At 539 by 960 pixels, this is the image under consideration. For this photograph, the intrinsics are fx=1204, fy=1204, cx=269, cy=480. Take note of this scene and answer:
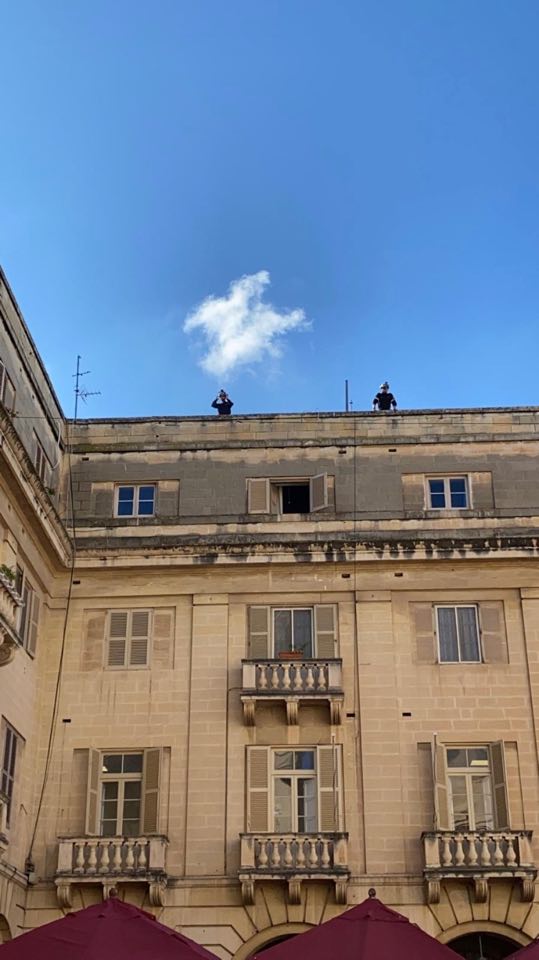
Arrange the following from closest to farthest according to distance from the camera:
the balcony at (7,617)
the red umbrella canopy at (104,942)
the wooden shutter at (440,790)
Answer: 1. the red umbrella canopy at (104,942)
2. the balcony at (7,617)
3. the wooden shutter at (440,790)

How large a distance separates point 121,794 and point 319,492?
28.7ft

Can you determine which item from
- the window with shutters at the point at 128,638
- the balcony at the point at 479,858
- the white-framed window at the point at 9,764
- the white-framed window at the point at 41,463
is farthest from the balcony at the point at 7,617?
the balcony at the point at 479,858

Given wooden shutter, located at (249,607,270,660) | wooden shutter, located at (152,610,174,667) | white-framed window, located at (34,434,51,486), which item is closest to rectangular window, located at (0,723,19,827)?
wooden shutter, located at (152,610,174,667)

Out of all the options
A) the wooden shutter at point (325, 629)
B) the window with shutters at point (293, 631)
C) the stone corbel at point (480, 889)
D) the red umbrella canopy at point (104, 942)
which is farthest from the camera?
the window with shutters at point (293, 631)

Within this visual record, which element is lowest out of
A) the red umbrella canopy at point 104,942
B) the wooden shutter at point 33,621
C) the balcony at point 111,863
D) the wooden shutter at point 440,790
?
the red umbrella canopy at point 104,942

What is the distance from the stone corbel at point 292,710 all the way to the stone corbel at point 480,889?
205 inches

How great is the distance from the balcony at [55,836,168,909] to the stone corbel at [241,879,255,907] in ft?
5.60

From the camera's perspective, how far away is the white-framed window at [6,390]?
26.2 m

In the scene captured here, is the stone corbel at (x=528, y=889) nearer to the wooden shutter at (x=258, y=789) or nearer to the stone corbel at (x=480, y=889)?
the stone corbel at (x=480, y=889)

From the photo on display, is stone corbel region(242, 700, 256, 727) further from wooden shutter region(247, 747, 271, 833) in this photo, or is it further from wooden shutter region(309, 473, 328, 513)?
wooden shutter region(309, 473, 328, 513)

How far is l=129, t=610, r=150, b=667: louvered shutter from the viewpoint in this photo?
2845 centimetres

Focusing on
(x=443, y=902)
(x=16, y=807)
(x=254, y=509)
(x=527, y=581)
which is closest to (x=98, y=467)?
→ (x=254, y=509)

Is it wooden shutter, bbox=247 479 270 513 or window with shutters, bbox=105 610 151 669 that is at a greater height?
wooden shutter, bbox=247 479 270 513

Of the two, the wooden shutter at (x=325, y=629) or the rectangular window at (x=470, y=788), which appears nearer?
the rectangular window at (x=470, y=788)
